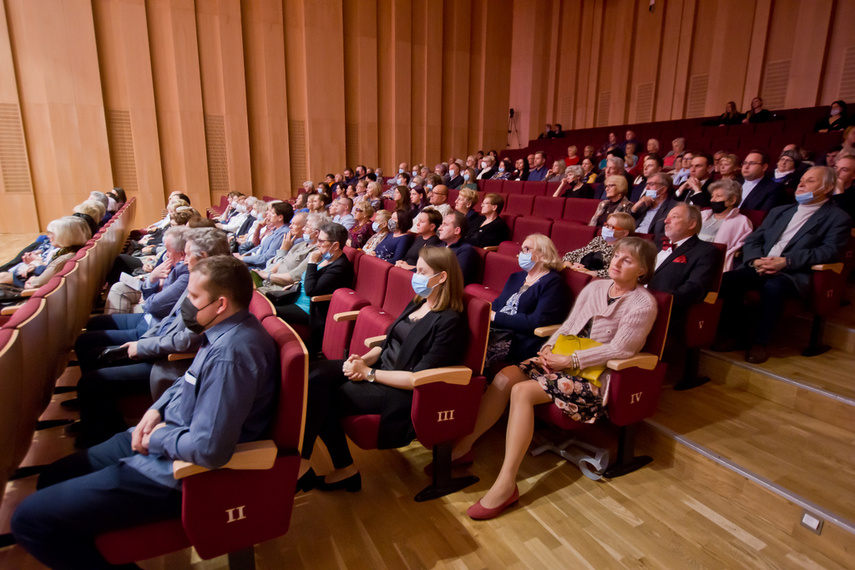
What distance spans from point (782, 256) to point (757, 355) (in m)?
0.56

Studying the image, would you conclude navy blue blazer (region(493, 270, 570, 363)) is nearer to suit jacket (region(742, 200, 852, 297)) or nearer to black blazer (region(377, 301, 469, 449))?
black blazer (region(377, 301, 469, 449))

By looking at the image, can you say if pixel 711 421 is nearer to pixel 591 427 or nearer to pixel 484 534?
pixel 591 427

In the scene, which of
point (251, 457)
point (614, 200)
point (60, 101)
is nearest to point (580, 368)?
point (251, 457)

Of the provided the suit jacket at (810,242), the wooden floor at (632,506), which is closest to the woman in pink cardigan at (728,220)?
the suit jacket at (810,242)

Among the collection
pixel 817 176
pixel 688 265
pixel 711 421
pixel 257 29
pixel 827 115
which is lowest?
pixel 711 421

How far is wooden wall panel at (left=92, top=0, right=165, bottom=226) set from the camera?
7594 mm

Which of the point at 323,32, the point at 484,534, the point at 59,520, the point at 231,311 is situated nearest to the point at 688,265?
the point at 484,534

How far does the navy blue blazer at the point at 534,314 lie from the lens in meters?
2.06

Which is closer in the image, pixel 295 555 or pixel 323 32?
pixel 295 555

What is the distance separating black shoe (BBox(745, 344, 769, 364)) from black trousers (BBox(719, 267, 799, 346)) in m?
0.03

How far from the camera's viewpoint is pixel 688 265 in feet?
7.66

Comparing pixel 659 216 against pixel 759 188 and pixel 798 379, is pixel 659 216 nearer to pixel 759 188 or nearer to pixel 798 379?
pixel 759 188

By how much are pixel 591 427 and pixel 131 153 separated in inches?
329

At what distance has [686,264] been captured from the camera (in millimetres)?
2342
